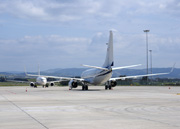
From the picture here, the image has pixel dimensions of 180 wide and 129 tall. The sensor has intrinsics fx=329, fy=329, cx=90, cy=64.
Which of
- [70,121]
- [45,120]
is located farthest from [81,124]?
[45,120]

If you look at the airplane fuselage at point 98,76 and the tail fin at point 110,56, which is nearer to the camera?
the tail fin at point 110,56

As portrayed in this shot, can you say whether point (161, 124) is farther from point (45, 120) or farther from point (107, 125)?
point (45, 120)

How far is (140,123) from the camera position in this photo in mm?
13000

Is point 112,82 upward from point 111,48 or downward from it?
downward

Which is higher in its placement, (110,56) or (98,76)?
(110,56)

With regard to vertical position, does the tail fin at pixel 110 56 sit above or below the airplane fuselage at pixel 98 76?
above

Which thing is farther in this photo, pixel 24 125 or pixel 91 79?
pixel 91 79

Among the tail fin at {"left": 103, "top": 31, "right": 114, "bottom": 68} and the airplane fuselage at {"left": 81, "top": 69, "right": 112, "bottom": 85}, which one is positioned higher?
the tail fin at {"left": 103, "top": 31, "right": 114, "bottom": 68}

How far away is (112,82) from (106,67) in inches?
277

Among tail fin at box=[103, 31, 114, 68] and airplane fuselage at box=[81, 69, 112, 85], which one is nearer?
tail fin at box=[103, 31, 114, 68]

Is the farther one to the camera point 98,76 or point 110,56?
point 98,76

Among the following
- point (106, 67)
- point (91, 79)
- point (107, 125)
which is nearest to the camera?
point (107, 125)

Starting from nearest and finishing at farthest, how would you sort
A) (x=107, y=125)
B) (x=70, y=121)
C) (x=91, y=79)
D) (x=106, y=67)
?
(x=107, y=125)
(x=70, y=121)
(x=106, y=67)
(x=91, y=79)

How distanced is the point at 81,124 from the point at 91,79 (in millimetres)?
43458
